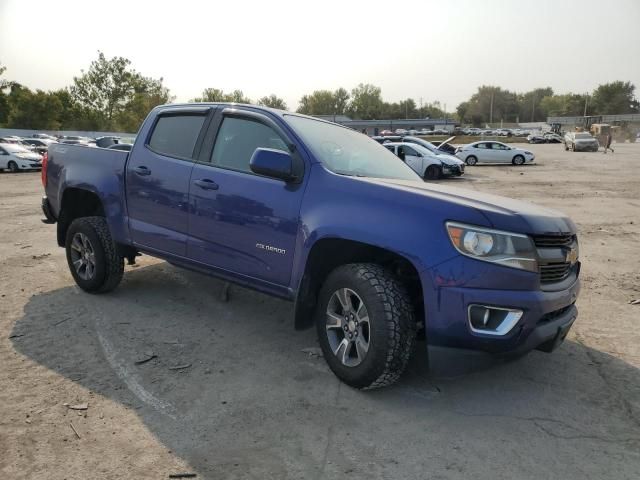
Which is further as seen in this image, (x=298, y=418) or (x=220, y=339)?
(x=220, y=339)

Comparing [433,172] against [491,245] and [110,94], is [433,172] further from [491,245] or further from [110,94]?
[110,94]

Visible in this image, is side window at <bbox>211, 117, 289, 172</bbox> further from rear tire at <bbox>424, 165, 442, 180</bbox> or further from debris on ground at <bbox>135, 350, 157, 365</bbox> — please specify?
rear tire at <bbox>424, 165, 442, 180</bbox>

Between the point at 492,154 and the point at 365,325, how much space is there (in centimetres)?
2792

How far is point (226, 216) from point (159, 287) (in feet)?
6.98

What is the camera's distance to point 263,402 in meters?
→ 3.29

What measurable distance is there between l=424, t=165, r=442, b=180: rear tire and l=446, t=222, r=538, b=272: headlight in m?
17.6

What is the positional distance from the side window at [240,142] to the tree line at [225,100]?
1356 mm

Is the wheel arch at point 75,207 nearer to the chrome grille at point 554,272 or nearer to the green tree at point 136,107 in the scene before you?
the chrome grille at point 554,272

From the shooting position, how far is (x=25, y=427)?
116 inches

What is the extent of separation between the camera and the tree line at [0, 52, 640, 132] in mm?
62531

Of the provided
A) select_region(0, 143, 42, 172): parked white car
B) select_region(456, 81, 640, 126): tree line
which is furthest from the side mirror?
select_region(456, 81, 640, 126): tree line

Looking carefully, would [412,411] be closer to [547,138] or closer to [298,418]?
[298,418]

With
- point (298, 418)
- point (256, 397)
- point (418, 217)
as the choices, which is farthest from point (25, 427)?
point (418, 217)

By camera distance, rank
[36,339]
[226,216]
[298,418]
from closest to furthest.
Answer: [298,418] < [226,216] < [36,339]
